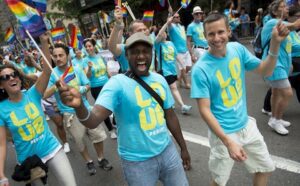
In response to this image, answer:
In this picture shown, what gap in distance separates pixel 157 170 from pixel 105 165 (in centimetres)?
214

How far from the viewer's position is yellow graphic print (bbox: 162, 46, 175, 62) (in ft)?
19.1

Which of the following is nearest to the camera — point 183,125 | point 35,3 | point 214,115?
point 35,3

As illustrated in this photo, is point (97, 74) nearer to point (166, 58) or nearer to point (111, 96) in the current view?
point (166, 58)

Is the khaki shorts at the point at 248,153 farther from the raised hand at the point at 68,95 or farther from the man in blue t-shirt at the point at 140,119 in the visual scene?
the raised hand at the point at 68,95

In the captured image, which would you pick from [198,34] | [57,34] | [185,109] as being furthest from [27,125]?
[198,34]

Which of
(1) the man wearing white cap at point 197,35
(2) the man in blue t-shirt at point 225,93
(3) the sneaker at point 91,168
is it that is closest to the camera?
(2) the man in blue t-shirt at point 225,93

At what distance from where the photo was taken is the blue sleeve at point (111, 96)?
2.14 m

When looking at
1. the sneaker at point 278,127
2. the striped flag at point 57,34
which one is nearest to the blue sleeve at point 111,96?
the striped flag at point 57,34

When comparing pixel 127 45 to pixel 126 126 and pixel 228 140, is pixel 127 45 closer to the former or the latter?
pixel 126 126

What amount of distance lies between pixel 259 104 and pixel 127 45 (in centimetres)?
432

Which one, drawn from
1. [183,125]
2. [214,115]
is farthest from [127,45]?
[183,125]

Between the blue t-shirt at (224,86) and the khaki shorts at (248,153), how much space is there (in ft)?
0.29

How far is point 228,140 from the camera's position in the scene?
235 centimetres

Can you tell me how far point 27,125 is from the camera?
2.88 meters
